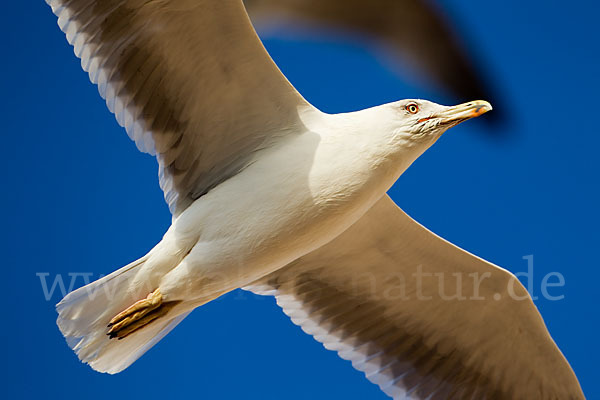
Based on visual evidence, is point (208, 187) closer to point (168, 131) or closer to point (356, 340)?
point (168, 131)

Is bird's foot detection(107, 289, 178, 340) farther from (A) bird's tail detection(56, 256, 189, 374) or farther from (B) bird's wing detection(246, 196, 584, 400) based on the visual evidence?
(B) bird's wing detection(246, 196, 584, 400)

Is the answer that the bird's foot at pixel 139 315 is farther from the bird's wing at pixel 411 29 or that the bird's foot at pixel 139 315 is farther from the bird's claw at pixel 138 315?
the bird's wing at pixel 411 29

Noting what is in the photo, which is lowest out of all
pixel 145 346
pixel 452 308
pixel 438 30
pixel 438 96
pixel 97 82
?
pixel 452 308

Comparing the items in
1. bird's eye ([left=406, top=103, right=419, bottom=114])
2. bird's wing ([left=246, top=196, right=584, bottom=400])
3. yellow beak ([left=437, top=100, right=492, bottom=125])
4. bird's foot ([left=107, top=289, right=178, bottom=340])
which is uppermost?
bird's eye ([left=406, top=103, right=419, bottom=114])

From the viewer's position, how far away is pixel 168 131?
11.6 feet

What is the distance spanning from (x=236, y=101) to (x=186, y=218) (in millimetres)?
493

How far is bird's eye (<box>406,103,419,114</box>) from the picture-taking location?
3.30 m

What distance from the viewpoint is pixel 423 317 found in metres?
4.17

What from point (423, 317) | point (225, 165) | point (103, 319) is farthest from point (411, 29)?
point (103, 319)

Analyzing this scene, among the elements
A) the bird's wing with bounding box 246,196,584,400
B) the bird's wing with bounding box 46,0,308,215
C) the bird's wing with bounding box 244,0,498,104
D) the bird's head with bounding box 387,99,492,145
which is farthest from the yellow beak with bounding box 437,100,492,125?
the bird's wing with bounding box 246,196,584,400

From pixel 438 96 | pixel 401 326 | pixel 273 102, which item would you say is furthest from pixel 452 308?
pixel 273 102

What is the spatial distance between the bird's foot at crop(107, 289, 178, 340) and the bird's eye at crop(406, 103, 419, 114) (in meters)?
1.15

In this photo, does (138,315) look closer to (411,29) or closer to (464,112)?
(464,112)

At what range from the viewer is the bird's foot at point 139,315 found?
337 centimetres
